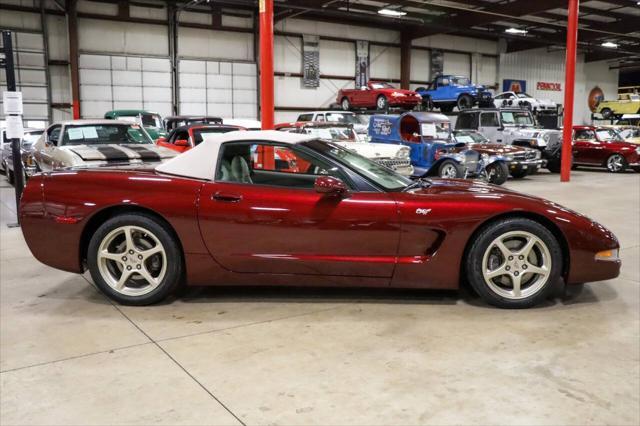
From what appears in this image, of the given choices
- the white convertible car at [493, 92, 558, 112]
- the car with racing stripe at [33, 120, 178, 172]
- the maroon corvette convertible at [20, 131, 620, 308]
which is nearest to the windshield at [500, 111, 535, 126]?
the white convertible car at [493, 92, 558, 112]

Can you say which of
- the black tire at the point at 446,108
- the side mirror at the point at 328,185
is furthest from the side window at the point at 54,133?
the black tire at the point at 446,108

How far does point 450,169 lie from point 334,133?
107 inches

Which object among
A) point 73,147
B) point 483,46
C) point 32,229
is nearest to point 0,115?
point 73,147

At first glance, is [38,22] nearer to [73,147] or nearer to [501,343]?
[73,147]

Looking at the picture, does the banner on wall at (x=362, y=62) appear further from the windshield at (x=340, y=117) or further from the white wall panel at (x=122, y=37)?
the white wall panel at (x=122, y=37)

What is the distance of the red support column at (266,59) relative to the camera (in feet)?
27.5

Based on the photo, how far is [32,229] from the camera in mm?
4020

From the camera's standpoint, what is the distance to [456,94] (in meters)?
21.8

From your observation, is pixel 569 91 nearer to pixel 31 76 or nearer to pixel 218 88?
pixel 218 88

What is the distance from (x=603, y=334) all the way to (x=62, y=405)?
307 cm

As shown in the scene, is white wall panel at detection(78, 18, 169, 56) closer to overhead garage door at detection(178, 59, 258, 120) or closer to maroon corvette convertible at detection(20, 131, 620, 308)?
overhead garage door at detection(178, 59, 258, 120)

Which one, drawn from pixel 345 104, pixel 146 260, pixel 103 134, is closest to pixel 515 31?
pixel 345 104

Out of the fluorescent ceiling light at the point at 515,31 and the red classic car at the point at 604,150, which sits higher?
the fluorescent ceiling light at the point at 515,31

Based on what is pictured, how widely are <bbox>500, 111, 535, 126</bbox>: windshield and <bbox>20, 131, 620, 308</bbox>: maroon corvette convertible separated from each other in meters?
13.0
